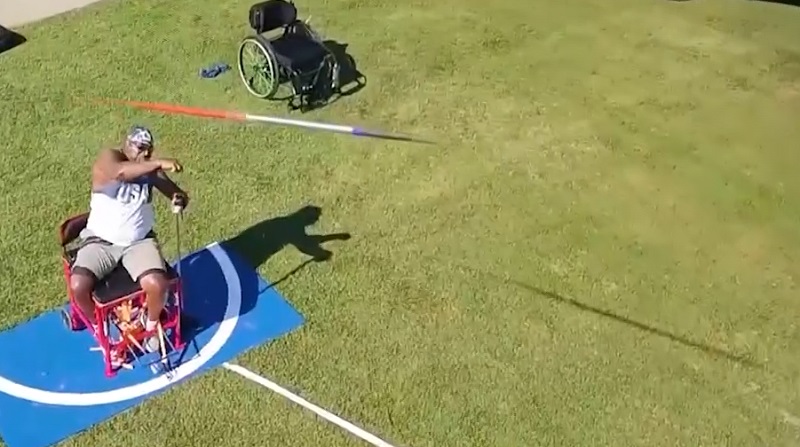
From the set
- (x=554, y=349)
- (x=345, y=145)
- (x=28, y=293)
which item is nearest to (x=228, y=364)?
(x=28, y=293)

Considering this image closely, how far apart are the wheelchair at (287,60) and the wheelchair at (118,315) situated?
3.25m

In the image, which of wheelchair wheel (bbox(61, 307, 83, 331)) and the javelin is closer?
wheelchair wheel (bbox(61, 307, 83, 331))

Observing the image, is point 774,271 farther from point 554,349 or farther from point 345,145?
point 345,145

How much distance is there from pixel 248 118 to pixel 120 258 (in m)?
2.93

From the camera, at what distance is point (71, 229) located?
24.3 feet

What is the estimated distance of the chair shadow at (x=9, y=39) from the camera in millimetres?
11203

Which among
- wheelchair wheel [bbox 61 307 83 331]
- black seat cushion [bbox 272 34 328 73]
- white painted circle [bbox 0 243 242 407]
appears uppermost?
black seat cushion [bbox 272 34 328 73]

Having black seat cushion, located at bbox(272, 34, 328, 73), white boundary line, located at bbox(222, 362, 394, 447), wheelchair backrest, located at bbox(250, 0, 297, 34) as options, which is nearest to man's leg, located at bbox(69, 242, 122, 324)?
white boundary line, located at bbox(222, 362, 394, 447)

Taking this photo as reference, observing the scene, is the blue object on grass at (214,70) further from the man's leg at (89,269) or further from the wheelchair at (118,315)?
the man's leg at (89,269)

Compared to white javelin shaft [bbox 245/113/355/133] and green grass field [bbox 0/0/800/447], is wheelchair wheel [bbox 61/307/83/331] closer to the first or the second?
green grass field [bbox 0/0/800/447]

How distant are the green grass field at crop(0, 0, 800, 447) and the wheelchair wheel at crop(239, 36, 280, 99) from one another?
0.21 meters

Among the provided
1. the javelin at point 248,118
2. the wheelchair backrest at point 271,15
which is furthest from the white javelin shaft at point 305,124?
the wheelchair backrest at point 271,15

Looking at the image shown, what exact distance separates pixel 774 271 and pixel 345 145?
14.0ft

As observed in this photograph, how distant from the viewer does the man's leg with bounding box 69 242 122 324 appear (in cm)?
698
